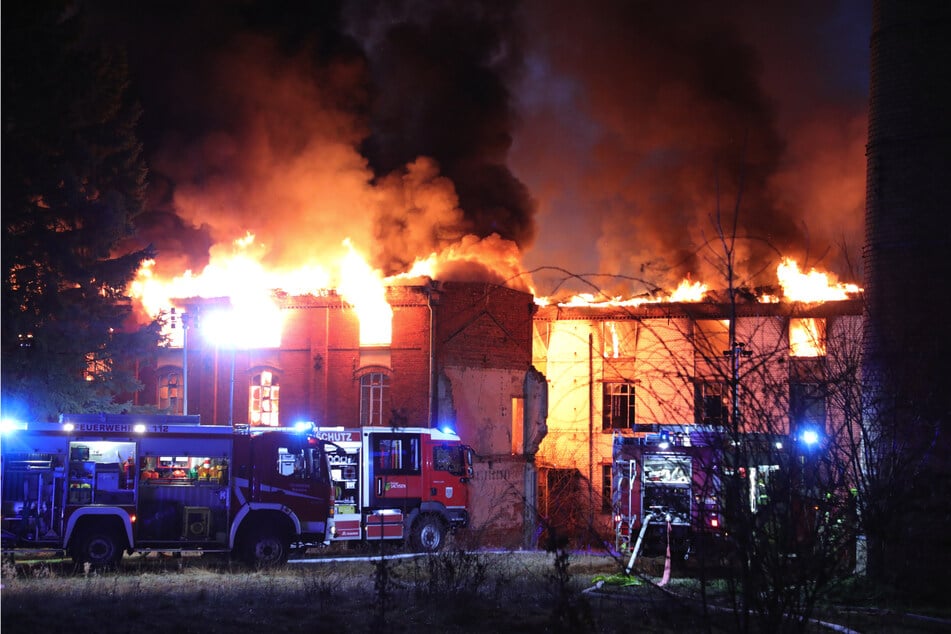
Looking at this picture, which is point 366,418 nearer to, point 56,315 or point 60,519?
point 56,315

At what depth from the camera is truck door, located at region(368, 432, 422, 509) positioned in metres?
21.3

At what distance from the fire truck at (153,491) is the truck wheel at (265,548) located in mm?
19

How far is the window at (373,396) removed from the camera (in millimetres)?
32562

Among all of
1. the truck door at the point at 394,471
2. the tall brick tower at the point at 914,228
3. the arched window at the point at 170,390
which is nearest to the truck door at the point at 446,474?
the truck door at the point at 394,471

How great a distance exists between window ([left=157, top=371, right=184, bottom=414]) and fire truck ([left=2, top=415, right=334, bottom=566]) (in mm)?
17910

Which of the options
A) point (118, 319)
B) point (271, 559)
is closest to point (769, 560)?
point (271, 559)

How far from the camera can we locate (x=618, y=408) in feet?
125

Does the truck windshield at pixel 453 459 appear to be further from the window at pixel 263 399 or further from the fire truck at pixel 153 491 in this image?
the window at pixel 263 399

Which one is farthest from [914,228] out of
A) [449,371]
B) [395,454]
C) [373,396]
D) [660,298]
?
[660,298]

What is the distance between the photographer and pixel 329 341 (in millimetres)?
33250

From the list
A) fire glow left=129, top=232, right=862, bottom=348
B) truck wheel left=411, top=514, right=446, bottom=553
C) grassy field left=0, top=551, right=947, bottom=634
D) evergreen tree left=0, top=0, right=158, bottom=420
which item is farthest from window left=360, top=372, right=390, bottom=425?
grassy field left=0, top=551, right=947, bottom=634

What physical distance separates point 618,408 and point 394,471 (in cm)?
1801

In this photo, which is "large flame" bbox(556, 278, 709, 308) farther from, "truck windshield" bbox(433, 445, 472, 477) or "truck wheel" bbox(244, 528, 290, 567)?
"truck wheel" bbox(244, 528, 290, 567)

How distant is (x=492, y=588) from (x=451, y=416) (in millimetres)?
18000
